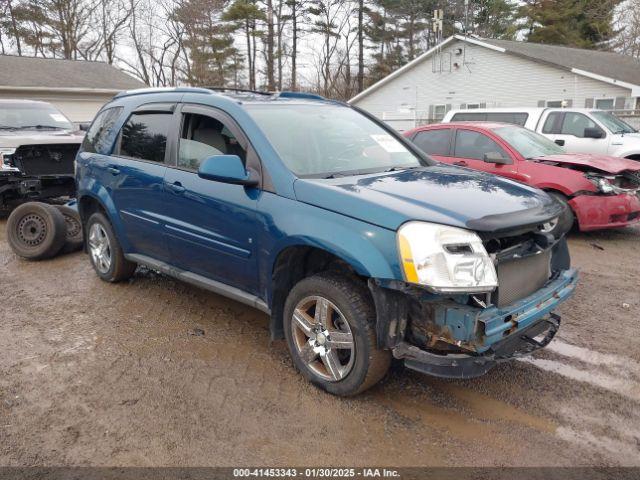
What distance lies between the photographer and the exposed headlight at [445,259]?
2666 mm

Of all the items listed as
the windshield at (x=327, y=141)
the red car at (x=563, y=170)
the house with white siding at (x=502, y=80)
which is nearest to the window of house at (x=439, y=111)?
the house with white siding at (x=502, y=80)

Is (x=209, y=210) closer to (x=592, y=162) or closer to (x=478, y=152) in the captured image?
(x=478, y=152)

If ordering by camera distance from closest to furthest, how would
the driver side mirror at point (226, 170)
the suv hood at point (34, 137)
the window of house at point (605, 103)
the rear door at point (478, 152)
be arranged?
the driver side mirror at point (226, 170), the rear door at point (478, 152), the suv hood at point (34, 137), the window of house at point (605, 103)

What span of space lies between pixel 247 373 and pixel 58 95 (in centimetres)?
2560

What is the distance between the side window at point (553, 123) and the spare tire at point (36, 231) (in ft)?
30.5

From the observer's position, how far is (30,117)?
9.75 m

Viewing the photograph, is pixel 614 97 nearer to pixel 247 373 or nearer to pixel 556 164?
pixel 556 164

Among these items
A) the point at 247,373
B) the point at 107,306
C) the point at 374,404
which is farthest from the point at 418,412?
the point at 107,306

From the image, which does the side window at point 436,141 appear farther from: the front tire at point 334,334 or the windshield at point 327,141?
the front tire at point 334,334

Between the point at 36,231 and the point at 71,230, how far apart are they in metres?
0.44

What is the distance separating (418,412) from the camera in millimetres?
3115

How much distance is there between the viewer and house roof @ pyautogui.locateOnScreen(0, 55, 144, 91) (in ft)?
77.7

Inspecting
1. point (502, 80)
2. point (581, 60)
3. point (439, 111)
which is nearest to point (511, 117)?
point (502, 80)

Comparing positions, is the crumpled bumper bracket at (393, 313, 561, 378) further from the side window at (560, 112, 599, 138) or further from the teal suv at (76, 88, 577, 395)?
the side window at (560, 112, 599, 138)
